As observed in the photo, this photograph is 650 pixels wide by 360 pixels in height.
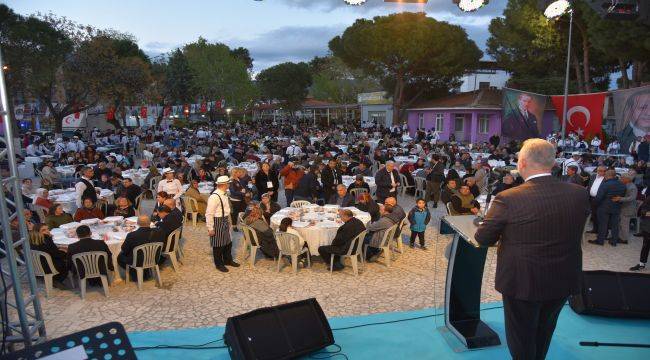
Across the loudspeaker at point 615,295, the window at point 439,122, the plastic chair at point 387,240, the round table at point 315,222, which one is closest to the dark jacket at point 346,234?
the round table at point 315,222

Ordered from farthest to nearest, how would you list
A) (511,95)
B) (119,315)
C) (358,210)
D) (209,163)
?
(511,95)
(209,163)
(358,210)
(119,315)

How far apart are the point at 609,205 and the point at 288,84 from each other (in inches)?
2020

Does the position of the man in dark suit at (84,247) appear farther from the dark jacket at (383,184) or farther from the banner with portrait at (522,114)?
the banner with portrait at (522,114)

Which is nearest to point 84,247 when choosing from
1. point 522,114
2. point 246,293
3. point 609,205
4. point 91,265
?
point 91,265

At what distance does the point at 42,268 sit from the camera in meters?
6.40

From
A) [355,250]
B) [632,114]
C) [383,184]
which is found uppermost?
[632,114]

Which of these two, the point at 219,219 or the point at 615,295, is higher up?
the point at 219,219

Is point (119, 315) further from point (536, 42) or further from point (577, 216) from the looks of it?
point (536, 42)

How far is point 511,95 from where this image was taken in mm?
26125

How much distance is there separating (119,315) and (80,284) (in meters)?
1.10

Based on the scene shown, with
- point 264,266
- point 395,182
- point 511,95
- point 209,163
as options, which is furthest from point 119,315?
point 511,95

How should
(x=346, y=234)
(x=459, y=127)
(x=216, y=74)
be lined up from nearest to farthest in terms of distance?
(x=346, y=234) < (x=459, y=127) < (x=216, y=74)

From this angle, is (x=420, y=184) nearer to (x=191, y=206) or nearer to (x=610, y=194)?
(x=610, y=194)

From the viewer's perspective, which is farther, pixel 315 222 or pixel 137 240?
pixel 315 222
